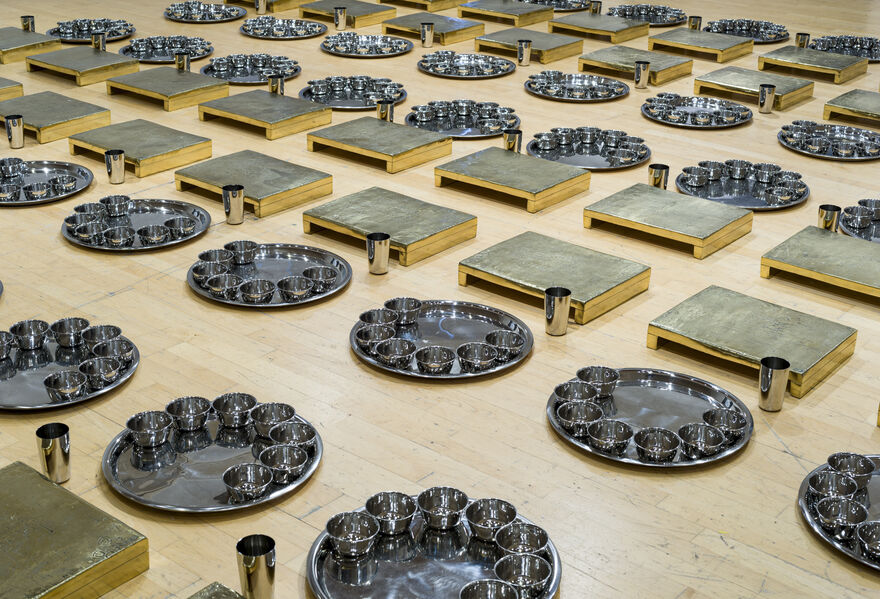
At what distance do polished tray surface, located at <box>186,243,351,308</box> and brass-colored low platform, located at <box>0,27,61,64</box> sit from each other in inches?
180

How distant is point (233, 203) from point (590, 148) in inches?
91.9

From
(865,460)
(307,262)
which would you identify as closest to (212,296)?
(307,262)

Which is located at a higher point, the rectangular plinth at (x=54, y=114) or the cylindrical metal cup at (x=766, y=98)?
the cylindrical metal cup at (x=766, y=98)

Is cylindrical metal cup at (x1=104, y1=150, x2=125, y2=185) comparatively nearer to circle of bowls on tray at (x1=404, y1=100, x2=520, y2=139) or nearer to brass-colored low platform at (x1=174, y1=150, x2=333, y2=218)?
brass-colored low platform at (x1=174, y1=150, x2=333, y2=218)

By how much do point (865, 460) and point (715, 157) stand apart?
3.34 m

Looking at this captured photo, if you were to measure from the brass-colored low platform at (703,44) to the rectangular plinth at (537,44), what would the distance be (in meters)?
0.69

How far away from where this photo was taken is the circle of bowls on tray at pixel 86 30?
8992 millimetres

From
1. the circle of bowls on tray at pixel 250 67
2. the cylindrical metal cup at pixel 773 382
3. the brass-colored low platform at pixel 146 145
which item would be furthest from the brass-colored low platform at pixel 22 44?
the cylindrical metal cup at pixel 773 382

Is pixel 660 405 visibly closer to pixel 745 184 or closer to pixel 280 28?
pixel 745 184

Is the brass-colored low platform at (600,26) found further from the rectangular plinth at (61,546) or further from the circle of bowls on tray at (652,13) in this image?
the rectangular plinth at (61,546)

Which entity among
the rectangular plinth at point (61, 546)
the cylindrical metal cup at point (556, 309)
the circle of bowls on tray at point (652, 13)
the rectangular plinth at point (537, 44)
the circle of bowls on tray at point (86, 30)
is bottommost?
the rectangular plinth at point (61, 546)

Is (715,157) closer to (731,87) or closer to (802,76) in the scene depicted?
(731,87)

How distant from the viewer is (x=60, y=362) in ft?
Answer: 13.1

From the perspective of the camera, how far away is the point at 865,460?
3385 millimetres
